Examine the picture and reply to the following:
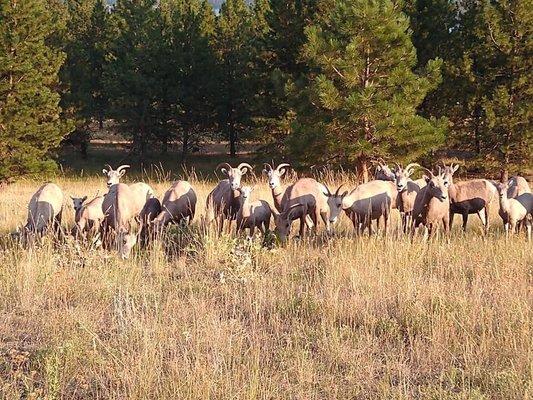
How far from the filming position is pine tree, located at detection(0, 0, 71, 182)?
2302cm

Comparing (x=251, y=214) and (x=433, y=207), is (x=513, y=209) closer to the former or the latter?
(x=433, y=207)

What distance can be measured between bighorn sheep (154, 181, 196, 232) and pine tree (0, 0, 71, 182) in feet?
43.6

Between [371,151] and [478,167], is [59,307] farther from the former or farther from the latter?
[478,167]

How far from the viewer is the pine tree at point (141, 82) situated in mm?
31625

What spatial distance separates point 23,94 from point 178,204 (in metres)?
15.3

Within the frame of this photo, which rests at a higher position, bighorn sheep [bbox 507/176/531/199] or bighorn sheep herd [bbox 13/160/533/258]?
bighorn sheep [bbox 507/176/531/199]

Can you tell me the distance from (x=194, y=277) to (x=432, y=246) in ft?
11.9

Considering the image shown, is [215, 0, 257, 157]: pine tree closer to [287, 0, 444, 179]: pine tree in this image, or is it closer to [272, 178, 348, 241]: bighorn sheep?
[287, 0, 444, 179]: pine tree

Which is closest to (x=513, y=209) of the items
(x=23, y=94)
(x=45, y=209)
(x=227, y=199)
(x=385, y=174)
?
(x=385, y=174)

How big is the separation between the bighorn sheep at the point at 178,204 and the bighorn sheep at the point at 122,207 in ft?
1.60

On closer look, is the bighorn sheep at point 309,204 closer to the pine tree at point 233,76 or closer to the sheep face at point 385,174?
the sheep face at point 385,174

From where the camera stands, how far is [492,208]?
14.9 metres

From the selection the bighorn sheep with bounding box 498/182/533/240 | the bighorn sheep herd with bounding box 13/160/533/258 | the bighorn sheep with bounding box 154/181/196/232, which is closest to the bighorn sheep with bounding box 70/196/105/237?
the bighorn sheep herd with bounding box 13/160/533/258

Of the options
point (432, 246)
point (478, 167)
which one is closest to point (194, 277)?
point (432, 246)
